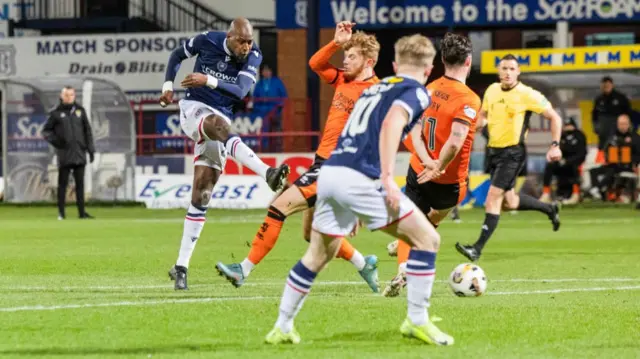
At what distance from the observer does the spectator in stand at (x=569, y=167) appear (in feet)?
93.6

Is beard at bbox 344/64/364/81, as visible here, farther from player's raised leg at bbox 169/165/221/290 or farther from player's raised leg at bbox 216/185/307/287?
player's raised leg at bbox 169/165/221/290

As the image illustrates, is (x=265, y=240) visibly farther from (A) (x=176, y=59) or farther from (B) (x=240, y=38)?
(A) (x=176, y=59)

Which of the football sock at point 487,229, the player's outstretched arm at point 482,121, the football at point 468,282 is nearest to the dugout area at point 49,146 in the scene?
the player's outstretched arm at point 482,121

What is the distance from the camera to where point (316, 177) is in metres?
11.1

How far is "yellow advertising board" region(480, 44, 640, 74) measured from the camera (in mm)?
29438

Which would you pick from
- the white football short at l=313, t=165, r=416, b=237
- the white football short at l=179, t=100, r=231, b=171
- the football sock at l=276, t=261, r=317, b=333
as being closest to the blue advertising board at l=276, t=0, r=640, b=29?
the white football short at l=179, t=100, r=231, b=171

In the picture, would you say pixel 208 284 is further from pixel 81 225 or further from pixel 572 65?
pixel 572 65

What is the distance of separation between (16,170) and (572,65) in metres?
12.4

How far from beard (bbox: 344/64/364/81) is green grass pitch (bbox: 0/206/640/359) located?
67.8 inches

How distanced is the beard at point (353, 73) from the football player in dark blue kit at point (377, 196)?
9.79ft

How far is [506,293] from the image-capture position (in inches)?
433

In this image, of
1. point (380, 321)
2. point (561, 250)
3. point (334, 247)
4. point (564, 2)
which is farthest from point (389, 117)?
point (564, 2)

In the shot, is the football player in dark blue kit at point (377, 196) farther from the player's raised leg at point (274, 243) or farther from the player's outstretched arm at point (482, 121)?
the player's outstretched arm at point (482, 121)

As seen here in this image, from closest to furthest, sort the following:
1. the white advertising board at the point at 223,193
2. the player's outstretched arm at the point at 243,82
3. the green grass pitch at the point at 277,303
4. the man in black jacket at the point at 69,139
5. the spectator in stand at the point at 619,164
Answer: the green grass pitch at the point at 277,303 → the player's outstretched arm at the point at 243,82 → the man in black jacket at the point at 69,139 → the white advertising board at the point at 223,193 → the spectator in stand at the point at 619,164
